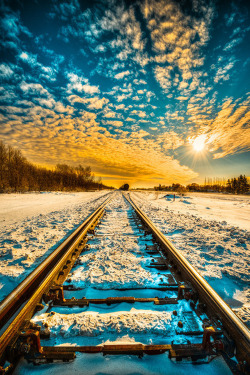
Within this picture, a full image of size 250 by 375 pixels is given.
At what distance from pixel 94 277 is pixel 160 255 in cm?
151

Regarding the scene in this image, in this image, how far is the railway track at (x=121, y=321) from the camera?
129 centimetres

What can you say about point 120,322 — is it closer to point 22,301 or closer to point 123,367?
point 123,367

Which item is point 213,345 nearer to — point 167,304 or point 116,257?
point 167,304

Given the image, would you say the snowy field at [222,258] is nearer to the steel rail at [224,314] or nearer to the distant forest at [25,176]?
the steel rail at [224,314]

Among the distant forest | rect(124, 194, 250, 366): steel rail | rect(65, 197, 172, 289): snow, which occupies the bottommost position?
rect(65, 197, 172, 289): snow

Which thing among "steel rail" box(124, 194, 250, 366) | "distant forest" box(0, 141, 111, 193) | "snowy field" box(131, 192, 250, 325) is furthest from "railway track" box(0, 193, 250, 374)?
"distant forest" box(0, 141, 111, 193)

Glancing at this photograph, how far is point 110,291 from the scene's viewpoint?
220 centimetres

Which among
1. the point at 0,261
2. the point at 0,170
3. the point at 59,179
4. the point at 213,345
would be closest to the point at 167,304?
the point at 213,345

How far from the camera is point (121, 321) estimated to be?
164 centimetres

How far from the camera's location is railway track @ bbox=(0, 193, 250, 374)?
1295 mm

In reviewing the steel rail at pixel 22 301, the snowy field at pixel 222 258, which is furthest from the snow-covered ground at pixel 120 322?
the snowy field at pixel 222 258

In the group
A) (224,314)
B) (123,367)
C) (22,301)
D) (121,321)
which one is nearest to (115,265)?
(121,321)

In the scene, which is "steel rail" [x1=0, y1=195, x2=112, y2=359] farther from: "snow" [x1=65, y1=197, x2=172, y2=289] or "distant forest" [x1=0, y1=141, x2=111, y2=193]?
"distant forest" [x1=0, y1=141, x2=111, y2=193]

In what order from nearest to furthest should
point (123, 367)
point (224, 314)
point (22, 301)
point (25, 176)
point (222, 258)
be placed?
point (123, 367)
point (224, 314)
point (22, 301)
point (222, 258)
point (25, 176)
